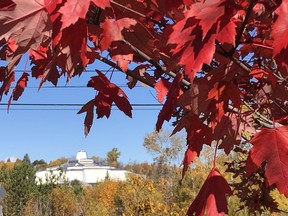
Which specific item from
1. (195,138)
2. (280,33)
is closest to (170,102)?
(195,138)

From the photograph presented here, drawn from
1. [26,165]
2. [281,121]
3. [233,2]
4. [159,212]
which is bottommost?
[159,212]

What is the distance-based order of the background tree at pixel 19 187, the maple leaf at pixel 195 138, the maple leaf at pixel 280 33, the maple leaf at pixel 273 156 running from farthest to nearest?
1. the background tree at pixel 19 187
2. the maple leaf at pixel 195 138
3. the maple leaf at pixel 273 156
4. the maple leaf at pixel 280 33

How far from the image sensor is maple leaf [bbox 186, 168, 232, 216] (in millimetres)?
921

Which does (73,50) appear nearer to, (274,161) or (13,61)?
(13,61)

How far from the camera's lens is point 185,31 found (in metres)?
0.72

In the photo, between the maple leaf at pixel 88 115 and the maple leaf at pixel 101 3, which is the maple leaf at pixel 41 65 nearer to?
the maple leaf at pixel 88 115

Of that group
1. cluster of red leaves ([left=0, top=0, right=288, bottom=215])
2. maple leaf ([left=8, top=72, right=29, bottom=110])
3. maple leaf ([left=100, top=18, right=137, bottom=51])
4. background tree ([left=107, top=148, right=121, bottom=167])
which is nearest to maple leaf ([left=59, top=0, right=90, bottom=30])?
cluster of red leaves ([left=0, top=0, right=288, bottom=215])

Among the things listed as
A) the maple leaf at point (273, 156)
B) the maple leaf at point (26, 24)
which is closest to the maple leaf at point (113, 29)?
the maple leaf at point (26, 24)

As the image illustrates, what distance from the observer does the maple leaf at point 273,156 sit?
2.63 ft

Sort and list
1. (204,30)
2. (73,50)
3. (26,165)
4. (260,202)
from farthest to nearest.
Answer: (26,165)
(260,202)
(73,50)
(204,30)

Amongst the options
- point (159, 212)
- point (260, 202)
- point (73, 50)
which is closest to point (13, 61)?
point (73, 50)

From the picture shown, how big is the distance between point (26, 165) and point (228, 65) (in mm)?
26945

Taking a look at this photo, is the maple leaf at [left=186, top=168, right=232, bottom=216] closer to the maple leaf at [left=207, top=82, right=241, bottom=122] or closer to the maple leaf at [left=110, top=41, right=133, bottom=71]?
the maple leaf at [left=207, top=82, right=241, bottom=122]

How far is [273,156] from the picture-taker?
833 millimetres
